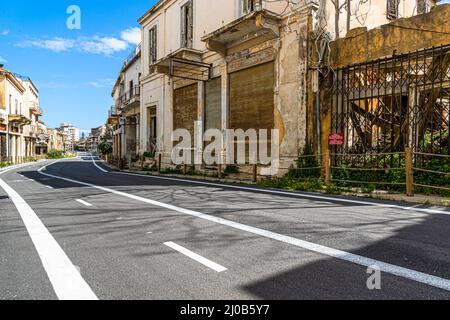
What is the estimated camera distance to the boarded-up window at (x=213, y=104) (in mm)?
16422

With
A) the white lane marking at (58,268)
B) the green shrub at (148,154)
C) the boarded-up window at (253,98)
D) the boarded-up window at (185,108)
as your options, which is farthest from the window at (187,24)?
the white lane marking at (58,268)

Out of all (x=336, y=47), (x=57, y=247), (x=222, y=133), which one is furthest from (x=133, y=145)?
(x=57, y=247)

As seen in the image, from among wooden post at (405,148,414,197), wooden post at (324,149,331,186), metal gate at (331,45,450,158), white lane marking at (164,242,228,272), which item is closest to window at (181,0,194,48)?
metal gate at (331,45,450,158)

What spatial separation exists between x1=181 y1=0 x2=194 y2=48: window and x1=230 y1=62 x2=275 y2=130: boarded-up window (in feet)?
17.8

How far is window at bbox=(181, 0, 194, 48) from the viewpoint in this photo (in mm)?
18766

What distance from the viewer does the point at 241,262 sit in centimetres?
342

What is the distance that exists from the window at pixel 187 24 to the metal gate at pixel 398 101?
35.3ft

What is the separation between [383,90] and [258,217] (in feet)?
23.1

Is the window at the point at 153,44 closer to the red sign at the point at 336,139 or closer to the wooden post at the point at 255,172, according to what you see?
the wooden post at the point at 255,172

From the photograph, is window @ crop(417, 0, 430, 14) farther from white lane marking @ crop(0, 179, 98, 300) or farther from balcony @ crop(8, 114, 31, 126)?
balcony @ crop(8, 114, 31, 126)

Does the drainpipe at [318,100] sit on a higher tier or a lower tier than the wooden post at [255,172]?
higher

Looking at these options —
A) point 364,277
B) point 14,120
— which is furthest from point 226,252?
point 14,120

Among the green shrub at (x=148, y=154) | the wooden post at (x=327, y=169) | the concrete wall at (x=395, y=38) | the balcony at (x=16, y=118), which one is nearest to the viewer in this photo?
the concrete wall at (x=395, y=38)
